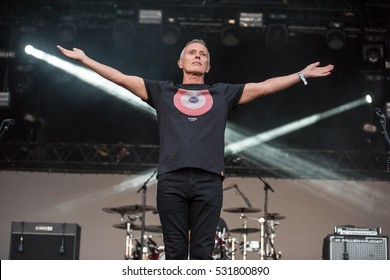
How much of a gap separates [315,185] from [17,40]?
5084 mm

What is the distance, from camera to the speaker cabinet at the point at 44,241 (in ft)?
26.5

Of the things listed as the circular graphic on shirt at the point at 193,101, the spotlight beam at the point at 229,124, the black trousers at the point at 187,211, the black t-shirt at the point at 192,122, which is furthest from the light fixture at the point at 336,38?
the black trousers at the point at 187,211

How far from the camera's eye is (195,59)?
347 cm

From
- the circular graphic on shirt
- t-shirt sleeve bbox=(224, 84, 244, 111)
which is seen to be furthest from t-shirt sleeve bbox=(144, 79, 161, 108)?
t-shirt sleeve bbox=(224, 84, 244, 111)

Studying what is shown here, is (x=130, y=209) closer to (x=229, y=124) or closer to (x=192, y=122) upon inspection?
(x=229, y=124)

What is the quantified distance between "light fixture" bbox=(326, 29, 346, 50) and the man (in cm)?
643

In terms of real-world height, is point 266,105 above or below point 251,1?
below

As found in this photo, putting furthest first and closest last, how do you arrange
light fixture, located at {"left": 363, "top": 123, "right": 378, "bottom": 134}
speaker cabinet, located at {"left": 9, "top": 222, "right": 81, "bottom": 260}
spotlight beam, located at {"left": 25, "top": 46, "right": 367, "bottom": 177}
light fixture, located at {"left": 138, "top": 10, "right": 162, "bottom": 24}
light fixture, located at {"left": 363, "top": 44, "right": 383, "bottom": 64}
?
spotlight beam, located at {"left": 25, "top": 46, "right": 367, "bottom": 177}, light fixture, located at {"left": 363, "top": 123, "right": 378, "bottom": 134}, light fixture, located at {"left": 363, "top": 44, "right": 383, "bottom": 64}, light fixture, located at {"left": 138, "top": 10, "right": 162, "bottom": 24}, speaker cabinet, located at {"left": 9, "top": 222, "right": 81, "bottom": 260}

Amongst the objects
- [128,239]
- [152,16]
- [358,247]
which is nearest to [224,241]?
[128,239]

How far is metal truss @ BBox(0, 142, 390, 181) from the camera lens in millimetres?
10734

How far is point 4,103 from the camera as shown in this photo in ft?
31.7

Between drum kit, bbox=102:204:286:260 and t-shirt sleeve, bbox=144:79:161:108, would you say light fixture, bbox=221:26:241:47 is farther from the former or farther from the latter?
t-shirt sleeve, bbox=144:79:161:108
